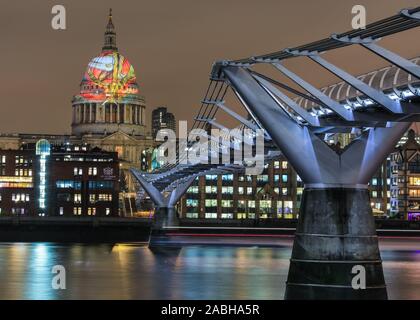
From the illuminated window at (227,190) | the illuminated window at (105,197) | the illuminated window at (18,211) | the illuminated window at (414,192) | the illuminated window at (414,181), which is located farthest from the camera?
the illuminated window at (105,197)

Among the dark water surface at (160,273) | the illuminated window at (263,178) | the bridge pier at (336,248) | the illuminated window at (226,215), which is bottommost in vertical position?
the dark water surface at (160,273)

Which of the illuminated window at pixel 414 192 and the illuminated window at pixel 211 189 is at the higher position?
the illuminated window at pixel 211 189

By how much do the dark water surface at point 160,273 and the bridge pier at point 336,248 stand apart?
17164 mm

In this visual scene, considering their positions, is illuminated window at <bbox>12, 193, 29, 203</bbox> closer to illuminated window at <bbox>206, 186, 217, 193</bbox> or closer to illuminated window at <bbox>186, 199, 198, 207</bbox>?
illuminated window at <bbox>186, 199, 198, 207</bbox>

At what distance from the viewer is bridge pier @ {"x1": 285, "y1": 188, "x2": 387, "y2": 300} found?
135ft

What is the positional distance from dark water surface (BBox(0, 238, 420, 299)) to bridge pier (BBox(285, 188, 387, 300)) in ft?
56.3

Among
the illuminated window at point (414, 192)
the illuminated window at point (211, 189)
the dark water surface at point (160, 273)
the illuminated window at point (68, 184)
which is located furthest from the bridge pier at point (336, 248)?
the illuminated window at point (68, 184)

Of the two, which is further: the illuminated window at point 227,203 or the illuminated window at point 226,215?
the illuminated window at point 227,203

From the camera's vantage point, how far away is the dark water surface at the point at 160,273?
63.1m

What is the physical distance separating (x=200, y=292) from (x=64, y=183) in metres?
134

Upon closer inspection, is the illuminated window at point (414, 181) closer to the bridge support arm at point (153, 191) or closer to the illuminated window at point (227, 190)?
the illuminated window at point (227, 190)

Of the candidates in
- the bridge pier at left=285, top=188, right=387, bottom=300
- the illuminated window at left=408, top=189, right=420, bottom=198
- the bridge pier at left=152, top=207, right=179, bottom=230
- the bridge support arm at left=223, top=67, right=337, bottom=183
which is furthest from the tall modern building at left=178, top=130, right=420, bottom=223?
the bridge support arm at left=223, top=67, right=337, bottom=183

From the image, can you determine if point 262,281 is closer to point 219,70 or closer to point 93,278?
point 93,278
